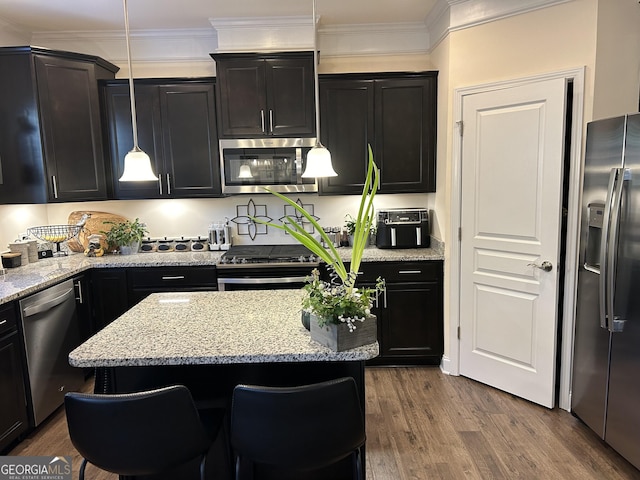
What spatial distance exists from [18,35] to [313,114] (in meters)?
2.56

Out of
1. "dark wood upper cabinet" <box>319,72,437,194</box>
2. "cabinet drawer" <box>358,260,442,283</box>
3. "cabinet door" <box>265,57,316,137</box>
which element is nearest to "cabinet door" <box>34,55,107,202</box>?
"cabinet door" <box>265,57,316,137</box>

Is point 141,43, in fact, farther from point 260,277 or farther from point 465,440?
point 465,440

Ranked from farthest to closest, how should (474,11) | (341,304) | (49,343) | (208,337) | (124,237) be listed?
(124,237) → (474,11) → (49,343) → (208,337) → (341,304)

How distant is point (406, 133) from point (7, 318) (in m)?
3.06

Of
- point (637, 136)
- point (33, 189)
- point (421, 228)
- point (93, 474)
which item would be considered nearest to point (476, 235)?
point (421, 228)

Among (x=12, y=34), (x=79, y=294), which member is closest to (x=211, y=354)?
(x=79, y=294)

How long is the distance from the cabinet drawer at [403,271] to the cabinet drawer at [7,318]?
7.55 ft

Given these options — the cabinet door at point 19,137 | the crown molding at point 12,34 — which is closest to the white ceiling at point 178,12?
the crown molding at point 12,34

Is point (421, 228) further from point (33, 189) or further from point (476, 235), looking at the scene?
point (33, 189)

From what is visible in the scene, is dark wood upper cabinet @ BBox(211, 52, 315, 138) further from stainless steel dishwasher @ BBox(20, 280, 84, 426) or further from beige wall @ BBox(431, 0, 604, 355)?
stainless steel dishwasher @ BBox(20, 280, 84, 426)

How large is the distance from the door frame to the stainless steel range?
1.09m

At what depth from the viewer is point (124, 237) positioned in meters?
3.72

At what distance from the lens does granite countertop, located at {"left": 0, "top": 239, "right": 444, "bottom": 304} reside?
2923 millimetres

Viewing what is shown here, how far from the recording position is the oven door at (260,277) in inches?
134
